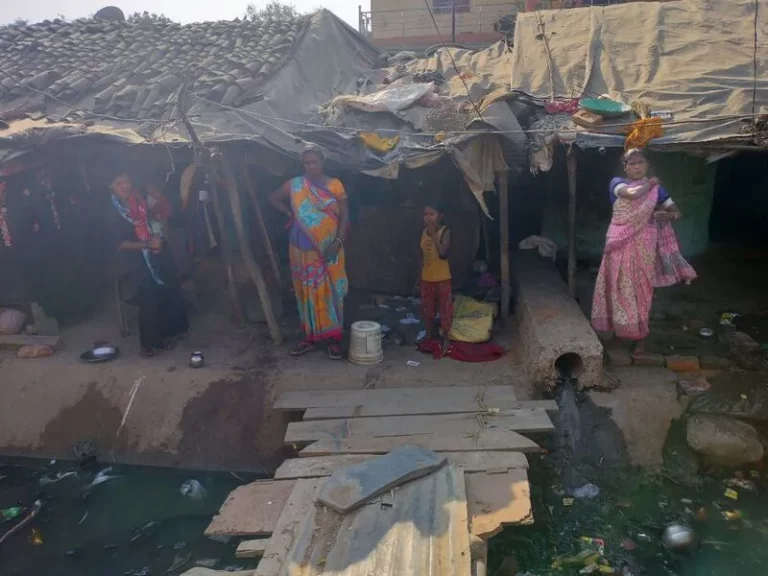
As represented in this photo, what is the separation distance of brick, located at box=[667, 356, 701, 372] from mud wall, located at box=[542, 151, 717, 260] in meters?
2.42

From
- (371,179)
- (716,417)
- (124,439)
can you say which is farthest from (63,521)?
(716,417)

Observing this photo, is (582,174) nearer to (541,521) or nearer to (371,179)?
(371,179)

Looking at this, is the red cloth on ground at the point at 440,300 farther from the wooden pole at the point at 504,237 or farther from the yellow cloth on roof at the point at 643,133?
the yellow cloth on roof at the point at 643,133

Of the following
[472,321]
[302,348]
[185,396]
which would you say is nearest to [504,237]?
[472,321]

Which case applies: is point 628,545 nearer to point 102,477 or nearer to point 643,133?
point 643,133

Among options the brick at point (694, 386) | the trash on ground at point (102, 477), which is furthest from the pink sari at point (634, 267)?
the trash on ground at point (102, 477)

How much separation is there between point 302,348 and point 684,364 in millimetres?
3691

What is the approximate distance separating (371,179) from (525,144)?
2313 millimetres

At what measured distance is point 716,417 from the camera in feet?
17.1

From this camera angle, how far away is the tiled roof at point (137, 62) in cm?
691

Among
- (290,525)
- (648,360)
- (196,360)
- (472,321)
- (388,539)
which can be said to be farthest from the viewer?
(472,321)

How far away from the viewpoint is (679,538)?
437 centimetres

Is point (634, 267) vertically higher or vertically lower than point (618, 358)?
higher

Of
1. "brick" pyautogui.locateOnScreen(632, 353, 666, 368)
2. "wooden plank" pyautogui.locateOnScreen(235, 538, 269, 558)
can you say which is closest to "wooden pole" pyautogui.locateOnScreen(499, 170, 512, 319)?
"brick" pyautogui.locateOnScreen(632, 353, 666, 368)
